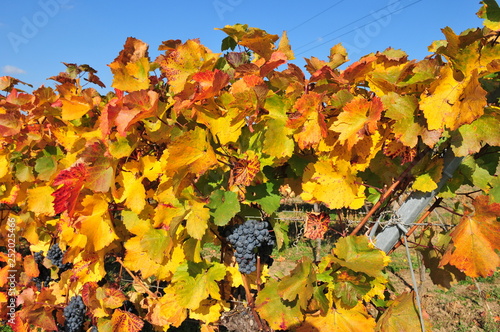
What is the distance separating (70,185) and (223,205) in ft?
2.46

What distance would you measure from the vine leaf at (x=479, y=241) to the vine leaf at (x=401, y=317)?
264 mm

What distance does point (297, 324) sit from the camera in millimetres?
1177

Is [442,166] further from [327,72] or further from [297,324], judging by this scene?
[297,324]

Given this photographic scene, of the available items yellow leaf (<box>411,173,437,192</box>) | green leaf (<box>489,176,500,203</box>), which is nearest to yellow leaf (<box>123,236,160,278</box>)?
yellow leaf (<box>411,173,437,192</box>)

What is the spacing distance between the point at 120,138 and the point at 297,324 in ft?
3.28

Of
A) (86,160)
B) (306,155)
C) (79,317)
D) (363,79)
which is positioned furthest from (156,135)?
(79,317)

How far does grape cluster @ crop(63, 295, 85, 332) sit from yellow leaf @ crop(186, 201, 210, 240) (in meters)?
1.54

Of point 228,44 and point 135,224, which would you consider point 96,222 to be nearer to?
point 135,224

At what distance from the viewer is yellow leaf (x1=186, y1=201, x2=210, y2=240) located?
1.10 metres

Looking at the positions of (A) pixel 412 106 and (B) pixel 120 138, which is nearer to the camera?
(A) pixel 412 106

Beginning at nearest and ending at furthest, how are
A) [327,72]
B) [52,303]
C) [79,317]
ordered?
[327,72] → [79,317] → [52,303]

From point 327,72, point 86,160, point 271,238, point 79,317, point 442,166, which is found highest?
point 327,72

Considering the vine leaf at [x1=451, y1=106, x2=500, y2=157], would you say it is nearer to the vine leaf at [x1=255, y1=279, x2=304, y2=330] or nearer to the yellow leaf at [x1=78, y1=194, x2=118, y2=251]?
the vine leaf at [x1=255, y1=279, x2=304, y2=330]

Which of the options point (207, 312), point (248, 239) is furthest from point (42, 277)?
point (248, 239)
